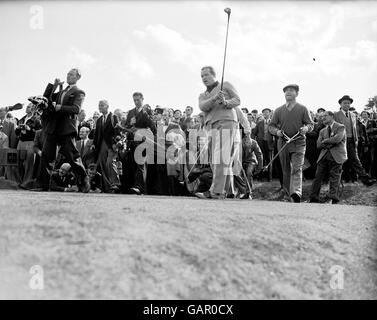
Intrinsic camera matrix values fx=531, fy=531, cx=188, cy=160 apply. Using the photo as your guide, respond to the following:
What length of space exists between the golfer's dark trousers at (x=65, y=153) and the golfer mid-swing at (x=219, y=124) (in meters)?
2.32

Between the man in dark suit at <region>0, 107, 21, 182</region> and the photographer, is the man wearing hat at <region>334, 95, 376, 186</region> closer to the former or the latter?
the photographer

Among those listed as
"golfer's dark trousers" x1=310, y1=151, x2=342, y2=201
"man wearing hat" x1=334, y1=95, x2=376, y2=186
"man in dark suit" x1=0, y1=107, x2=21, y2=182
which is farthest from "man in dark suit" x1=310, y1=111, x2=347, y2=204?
"man in dark suit" x1=0, y1=107, x2=21, y2=182

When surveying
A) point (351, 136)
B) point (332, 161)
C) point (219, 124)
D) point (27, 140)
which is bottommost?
point (332, 161)

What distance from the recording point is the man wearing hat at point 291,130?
1002cm

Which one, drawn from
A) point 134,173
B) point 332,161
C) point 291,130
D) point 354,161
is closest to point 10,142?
point 134,173

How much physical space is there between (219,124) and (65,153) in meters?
2.74

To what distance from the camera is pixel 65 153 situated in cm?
930

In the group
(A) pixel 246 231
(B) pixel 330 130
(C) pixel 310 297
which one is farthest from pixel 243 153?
(C) pixel 310 297

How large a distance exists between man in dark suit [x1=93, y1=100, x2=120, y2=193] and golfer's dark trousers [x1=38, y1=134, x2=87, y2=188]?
2.26 metres

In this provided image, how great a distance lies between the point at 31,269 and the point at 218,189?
5.03 meters

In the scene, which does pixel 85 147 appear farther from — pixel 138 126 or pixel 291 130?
pixel 291 130
